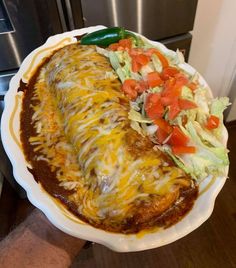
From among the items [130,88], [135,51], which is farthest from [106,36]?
[130,88]

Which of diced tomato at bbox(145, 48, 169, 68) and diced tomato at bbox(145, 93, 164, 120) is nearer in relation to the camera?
diced tomato at bbox(145, 93, 164, 120)

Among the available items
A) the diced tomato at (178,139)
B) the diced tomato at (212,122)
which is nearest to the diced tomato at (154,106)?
the diced tomato at (178,139)

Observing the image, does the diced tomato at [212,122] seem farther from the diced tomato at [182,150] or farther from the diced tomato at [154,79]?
the diced tomato at [154,79]

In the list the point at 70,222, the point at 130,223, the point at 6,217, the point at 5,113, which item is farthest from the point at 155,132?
the point at 6,217

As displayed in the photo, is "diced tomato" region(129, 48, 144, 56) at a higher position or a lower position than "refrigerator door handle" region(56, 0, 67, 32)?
lower

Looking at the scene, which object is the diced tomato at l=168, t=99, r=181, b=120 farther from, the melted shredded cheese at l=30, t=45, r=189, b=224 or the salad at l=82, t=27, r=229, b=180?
the melted shredded cheese at l=30, t=45, r=189, b=224

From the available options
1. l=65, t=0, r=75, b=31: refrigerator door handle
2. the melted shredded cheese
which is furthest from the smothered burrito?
l=65, t=0, r=75, b=31: refrigerator door handle
